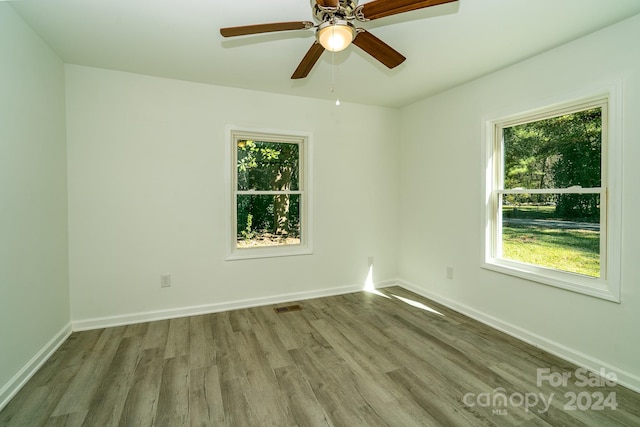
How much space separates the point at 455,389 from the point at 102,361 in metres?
2.65

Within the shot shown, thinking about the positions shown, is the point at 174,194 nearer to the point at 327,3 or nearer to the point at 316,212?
the point at 316,212

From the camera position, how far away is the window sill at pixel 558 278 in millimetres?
2156

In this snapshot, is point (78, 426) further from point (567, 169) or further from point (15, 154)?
point (567, 169)

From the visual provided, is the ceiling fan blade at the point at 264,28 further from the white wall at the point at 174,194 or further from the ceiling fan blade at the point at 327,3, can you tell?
the white wall at the point at 174,194

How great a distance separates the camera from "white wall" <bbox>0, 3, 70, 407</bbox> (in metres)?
1.86

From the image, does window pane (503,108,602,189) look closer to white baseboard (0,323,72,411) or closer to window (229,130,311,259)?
window (229,130,311,259)

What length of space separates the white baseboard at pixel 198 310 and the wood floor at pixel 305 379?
0.33 feet

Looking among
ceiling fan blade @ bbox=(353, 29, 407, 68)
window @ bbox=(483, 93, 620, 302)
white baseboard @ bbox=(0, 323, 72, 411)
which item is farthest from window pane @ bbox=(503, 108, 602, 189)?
white baseboard @ bbox=(0, 323, 72, 411)

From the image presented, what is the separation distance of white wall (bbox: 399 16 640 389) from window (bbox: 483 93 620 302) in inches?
3.7

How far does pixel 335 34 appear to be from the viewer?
1523 mm

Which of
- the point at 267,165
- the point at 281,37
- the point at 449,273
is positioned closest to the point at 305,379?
the point at 449,273

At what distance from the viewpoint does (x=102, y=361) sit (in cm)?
230

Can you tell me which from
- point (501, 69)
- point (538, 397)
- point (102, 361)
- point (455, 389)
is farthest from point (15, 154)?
point (501, 69)

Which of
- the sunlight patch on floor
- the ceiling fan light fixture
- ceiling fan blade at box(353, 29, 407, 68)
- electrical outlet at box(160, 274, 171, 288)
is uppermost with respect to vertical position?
ceiling fan blade at box(353, 29, 407, 68)
